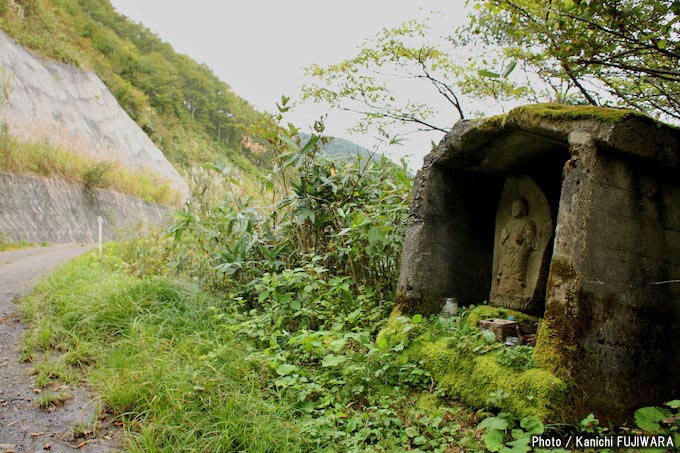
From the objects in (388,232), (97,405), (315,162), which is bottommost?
(97,405)

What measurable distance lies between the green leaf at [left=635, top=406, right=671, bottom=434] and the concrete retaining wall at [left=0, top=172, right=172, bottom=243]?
702 cm

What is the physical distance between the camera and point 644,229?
261 cm

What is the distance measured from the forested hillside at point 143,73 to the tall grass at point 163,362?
9.17 m

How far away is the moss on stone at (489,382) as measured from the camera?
7.54ft

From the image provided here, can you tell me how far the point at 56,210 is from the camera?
11023mm

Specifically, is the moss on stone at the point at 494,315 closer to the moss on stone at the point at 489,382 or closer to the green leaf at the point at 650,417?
the moss on stone at the point at 489,382

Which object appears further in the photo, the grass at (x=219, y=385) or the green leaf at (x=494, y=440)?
the grass at (x=219, y=385)

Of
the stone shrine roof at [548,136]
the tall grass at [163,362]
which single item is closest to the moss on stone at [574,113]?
the stone shrine roof at [548,136]

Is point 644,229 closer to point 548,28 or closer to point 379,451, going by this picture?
point 548,28

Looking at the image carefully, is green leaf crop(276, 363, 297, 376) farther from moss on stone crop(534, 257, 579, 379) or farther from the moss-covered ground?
moss on stone crop(534, 257, 579, 379)

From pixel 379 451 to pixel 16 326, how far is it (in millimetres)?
3614

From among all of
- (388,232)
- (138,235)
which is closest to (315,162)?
(388,232)

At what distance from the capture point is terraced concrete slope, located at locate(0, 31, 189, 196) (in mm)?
12977

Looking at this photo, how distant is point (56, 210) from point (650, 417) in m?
12.4
